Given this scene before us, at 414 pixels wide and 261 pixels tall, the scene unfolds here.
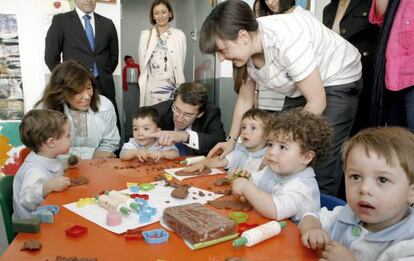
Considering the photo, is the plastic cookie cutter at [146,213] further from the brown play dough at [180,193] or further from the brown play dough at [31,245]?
the brown play dough at [31,245]

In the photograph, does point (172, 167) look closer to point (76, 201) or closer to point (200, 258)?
point (76, 201)

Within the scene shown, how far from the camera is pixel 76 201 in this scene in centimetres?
130

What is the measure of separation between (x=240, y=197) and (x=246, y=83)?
2.62ft

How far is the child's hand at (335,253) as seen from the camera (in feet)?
2.98

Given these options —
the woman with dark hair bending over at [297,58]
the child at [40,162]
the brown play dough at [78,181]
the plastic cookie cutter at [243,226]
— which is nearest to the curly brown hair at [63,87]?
the child at [40,162]

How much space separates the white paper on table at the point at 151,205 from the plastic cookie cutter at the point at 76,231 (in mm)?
59

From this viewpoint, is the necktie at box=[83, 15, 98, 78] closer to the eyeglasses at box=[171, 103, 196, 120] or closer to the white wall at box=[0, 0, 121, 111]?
the white wall at box=[0, 0, 121, 111]

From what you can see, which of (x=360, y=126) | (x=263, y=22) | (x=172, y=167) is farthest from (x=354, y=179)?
(x=360, y=126)

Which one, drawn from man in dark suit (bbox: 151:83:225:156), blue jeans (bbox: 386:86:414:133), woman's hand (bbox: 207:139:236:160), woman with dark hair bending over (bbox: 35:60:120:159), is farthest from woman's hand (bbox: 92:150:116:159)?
blue jeans (bbox: 386:86:414:133)

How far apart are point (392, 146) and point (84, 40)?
295cm

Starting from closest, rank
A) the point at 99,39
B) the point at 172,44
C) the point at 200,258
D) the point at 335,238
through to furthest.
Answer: the point at 200,258 < the point at 335,238 < the point at 99,39 < the point at 172,44

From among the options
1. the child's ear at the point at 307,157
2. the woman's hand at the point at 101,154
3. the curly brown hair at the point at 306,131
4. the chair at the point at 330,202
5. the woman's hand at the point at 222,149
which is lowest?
the woman's hand at the point at 101,154

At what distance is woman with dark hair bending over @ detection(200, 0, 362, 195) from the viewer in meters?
1.49

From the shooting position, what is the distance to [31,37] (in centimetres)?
377
